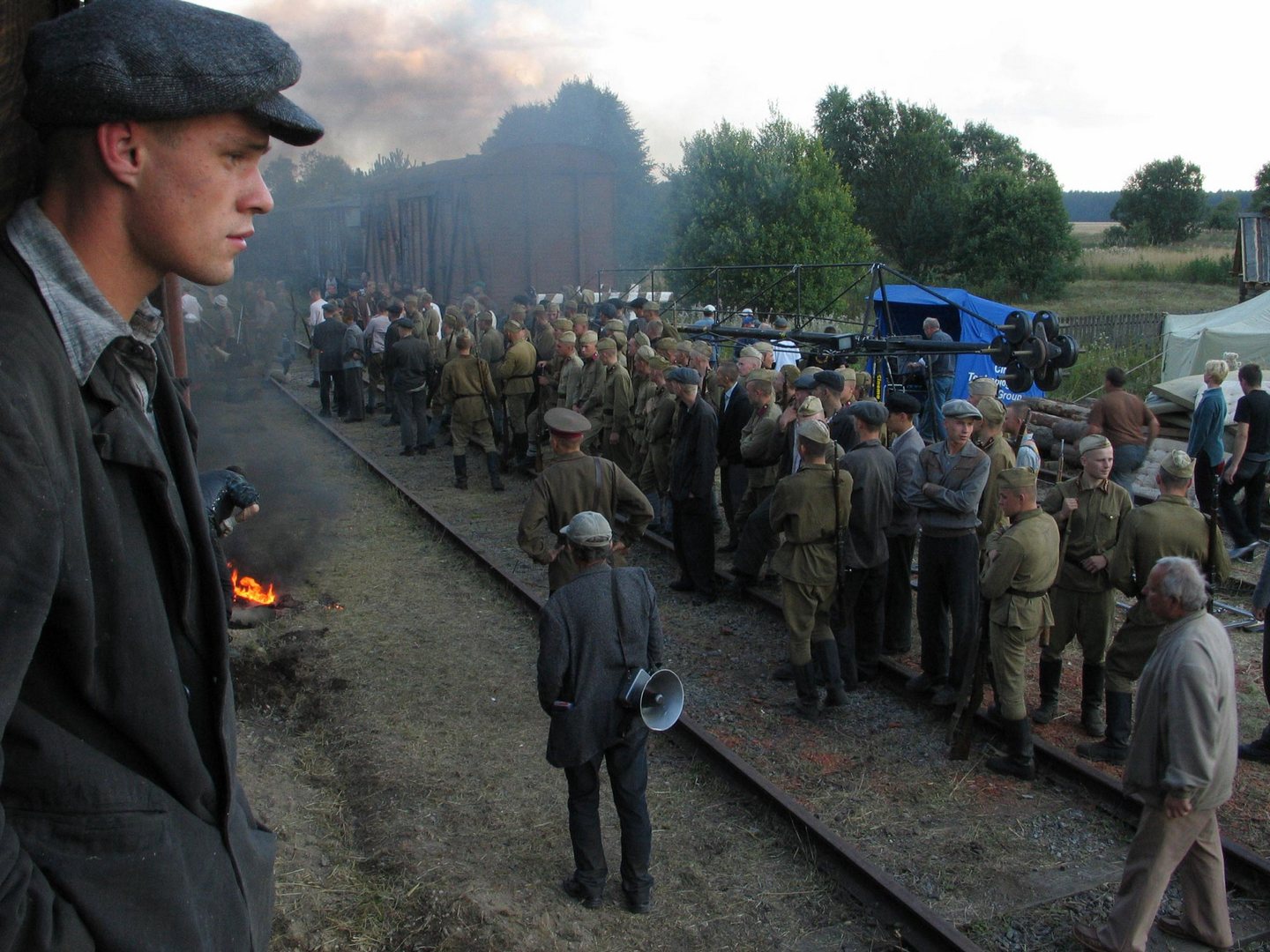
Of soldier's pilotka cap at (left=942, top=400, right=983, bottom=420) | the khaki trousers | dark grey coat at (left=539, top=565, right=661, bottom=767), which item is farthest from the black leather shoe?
soldier's pilotka cap at (left=942, top=400, right=983, bottom=420)

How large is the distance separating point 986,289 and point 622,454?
102 ft

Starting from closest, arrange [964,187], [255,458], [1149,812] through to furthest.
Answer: [1149,812], [255,458], [964,187]

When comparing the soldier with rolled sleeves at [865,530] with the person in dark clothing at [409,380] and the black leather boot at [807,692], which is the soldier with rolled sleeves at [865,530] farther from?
the person in dark clothing at [409,380]

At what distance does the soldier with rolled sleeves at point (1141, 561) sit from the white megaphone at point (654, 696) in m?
3.15

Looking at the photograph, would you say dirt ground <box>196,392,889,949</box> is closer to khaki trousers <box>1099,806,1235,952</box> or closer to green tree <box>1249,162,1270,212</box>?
khaki trousers <box>1099,806,1235,952</box>

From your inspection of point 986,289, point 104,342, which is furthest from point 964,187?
point 104,342

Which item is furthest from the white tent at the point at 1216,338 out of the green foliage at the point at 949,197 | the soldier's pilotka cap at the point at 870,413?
the green foliage at the point at 949,197

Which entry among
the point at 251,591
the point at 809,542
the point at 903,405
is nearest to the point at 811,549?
the point at 809,542

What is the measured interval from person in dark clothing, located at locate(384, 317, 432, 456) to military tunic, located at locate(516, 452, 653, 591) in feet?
31.8

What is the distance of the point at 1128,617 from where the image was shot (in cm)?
634

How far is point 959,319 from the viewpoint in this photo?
60.1ft

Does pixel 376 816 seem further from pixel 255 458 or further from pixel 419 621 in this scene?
pixel 255 458

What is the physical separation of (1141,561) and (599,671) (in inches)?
144

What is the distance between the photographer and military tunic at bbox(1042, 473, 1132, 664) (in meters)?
6.59
